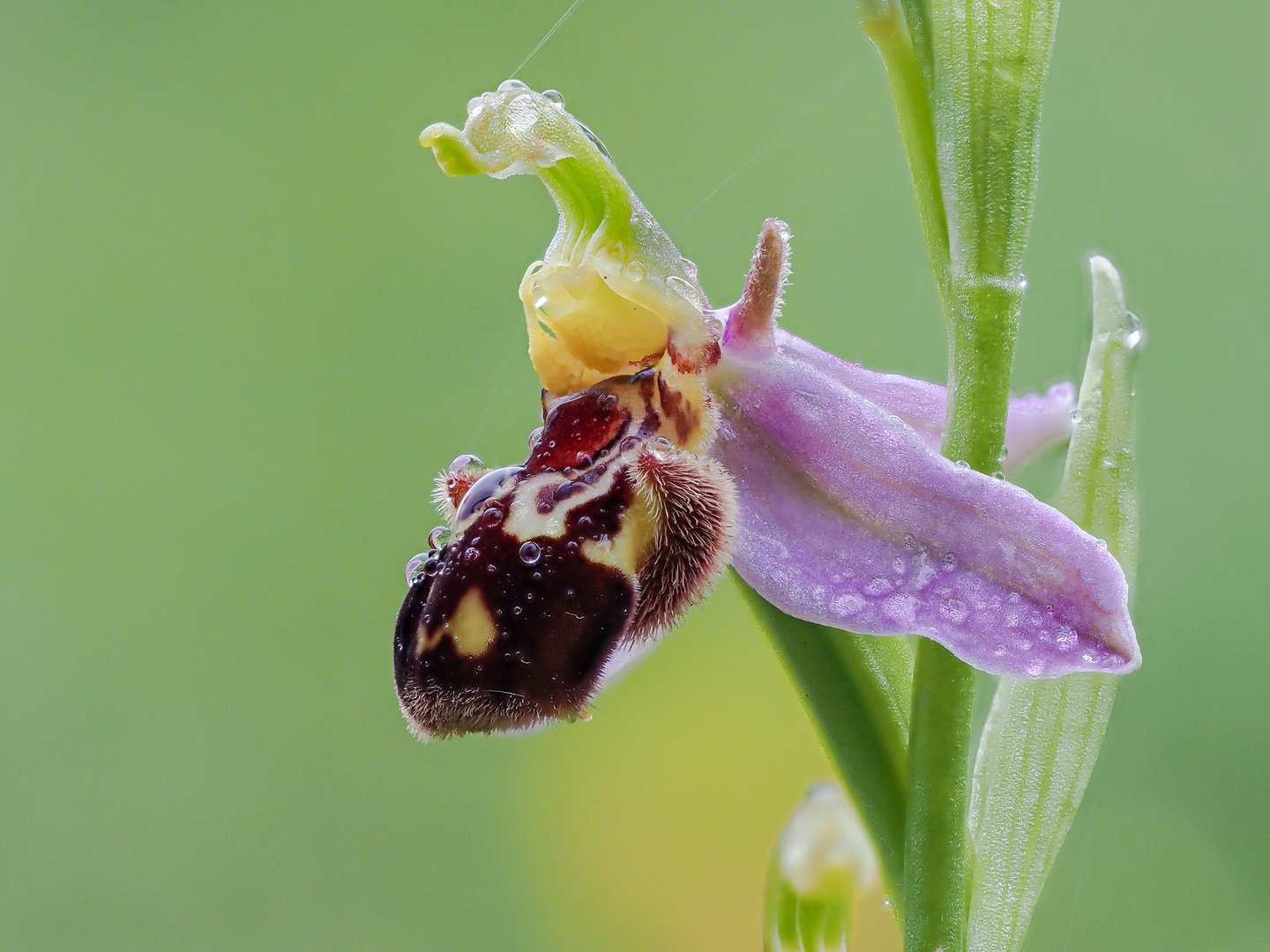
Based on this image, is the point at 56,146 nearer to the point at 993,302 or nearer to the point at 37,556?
the point at 37,556

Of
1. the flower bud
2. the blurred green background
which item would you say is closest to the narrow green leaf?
the flower bud

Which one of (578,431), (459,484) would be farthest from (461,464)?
(578,431)

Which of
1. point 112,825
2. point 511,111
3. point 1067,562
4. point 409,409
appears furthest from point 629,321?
point 112,825

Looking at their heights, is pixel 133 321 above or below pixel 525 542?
above

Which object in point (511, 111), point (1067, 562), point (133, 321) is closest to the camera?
point (1067, 562)

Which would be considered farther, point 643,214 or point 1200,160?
point 1200,160

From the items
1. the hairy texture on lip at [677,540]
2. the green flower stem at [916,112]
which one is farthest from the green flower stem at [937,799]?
the green flower stem at [916,112]

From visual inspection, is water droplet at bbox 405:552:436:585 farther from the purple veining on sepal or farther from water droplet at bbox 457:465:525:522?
the purple veining on sepal

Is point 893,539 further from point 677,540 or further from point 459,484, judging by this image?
point 459,484
